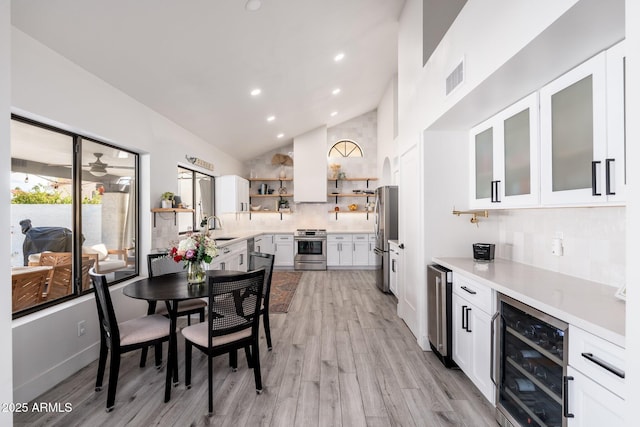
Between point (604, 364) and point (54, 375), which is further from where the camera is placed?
point (54, 375)

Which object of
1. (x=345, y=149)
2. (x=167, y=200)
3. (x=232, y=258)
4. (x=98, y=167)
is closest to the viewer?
→ (x=98, y=167)

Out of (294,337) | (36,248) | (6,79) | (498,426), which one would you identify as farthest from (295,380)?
(6,79)

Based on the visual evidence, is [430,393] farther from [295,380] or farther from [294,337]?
[294,337]

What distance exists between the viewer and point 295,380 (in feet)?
8.08

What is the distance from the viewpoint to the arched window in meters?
7.79

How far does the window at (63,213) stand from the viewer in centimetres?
228

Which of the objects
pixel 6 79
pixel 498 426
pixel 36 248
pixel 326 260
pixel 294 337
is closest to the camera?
pixel 6 79

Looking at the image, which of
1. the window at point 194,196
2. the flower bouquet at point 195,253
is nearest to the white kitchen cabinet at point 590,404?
the flower bouquet at point 195,253

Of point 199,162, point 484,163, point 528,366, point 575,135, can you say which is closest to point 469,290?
point 528,366

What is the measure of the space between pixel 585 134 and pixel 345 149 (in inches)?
254

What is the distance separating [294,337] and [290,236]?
3.91m

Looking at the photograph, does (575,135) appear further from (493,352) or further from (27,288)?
(27,288)

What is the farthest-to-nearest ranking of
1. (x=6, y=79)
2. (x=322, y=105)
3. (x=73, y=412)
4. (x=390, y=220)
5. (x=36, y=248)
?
(x=322, y=105) < (x=390, y=220) < (x=36, y=248) < (x=73, y=412) < (x=6, y=79)

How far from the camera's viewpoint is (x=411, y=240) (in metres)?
3.44
